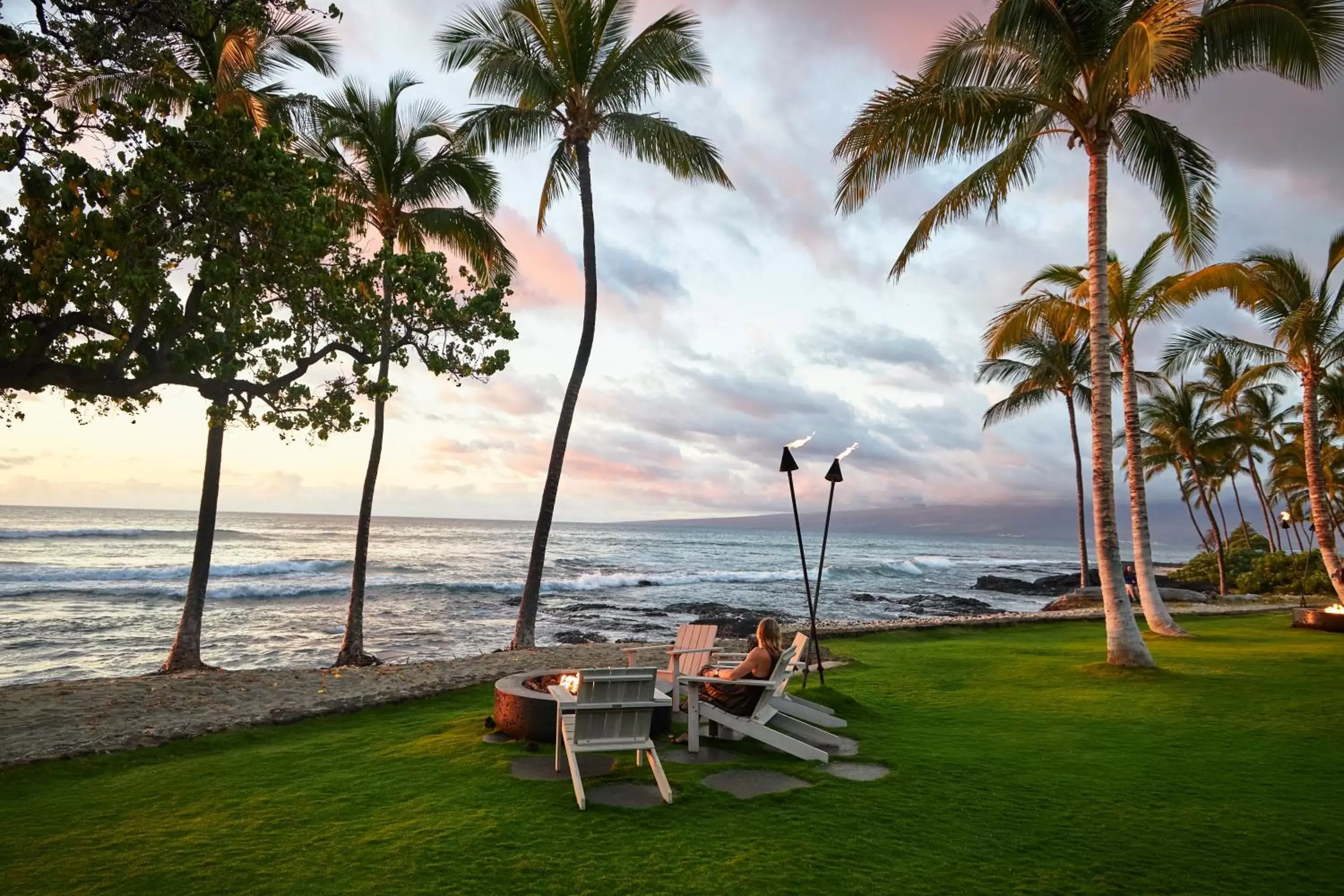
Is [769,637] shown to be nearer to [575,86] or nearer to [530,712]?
[530,712]

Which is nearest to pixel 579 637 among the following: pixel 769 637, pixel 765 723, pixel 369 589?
pixel 765 723

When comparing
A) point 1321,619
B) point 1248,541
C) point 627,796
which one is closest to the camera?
point 627,796

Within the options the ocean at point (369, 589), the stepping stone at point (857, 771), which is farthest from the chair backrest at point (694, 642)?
the ocean at point (369, 589)

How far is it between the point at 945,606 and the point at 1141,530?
21.6m

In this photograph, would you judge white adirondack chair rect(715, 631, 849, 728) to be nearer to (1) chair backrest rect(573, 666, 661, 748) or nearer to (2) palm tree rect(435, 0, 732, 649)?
(1) chair backrest rect(573, 666, 661, 748)

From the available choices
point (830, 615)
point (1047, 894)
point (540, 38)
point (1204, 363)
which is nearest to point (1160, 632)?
point (1047, 894)

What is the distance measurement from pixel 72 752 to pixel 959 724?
25.7 feet

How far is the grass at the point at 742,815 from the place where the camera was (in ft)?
13.0

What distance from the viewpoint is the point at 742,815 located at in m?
4.91

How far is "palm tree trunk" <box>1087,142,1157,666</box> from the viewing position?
34.1ft

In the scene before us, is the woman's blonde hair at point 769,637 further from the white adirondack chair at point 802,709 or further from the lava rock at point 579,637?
the lava rock at point 579,637

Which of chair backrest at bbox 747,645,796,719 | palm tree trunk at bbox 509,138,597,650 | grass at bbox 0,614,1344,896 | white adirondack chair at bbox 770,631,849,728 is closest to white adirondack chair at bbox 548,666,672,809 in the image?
grass at bbox 0,614,1344,896

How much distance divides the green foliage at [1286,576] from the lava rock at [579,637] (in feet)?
74.5

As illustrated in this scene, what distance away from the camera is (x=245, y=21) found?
24.8 ft
